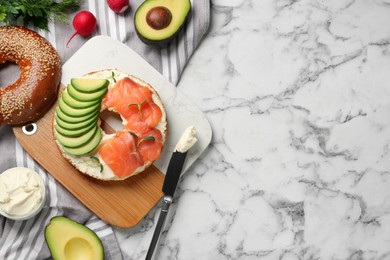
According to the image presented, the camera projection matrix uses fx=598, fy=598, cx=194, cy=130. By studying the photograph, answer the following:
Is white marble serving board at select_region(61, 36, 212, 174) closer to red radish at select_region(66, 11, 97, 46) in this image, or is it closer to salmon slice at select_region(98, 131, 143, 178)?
red radish at select_region(66, 11, 97, 46)

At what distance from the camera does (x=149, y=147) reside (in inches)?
96.5

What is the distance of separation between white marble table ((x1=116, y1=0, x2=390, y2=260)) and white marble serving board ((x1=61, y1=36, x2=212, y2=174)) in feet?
0.25

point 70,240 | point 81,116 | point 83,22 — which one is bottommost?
point 70,240

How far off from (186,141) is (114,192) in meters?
0.39

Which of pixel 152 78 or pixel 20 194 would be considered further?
pixel 152 78

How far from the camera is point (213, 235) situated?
8.60 ft

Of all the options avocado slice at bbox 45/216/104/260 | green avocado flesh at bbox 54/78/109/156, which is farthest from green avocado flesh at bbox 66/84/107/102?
avocado slice at bbox 45/216/104/260

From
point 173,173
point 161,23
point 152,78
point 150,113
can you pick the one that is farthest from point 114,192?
point 161,23

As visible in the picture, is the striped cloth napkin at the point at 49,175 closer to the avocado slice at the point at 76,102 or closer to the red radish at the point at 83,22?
the red radish at the point at 83,22

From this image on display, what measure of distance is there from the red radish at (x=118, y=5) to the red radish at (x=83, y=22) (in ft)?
0.31

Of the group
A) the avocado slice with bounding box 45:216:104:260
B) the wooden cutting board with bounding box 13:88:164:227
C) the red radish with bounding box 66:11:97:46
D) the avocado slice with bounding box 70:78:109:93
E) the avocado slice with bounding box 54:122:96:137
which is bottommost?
the avocado slice with bounding box 45:216:104:260

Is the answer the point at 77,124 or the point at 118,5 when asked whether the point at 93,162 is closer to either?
the point at 77,124

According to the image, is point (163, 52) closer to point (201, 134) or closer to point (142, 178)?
point (201, 134)

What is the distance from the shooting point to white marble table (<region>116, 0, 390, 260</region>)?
2.61 metres
